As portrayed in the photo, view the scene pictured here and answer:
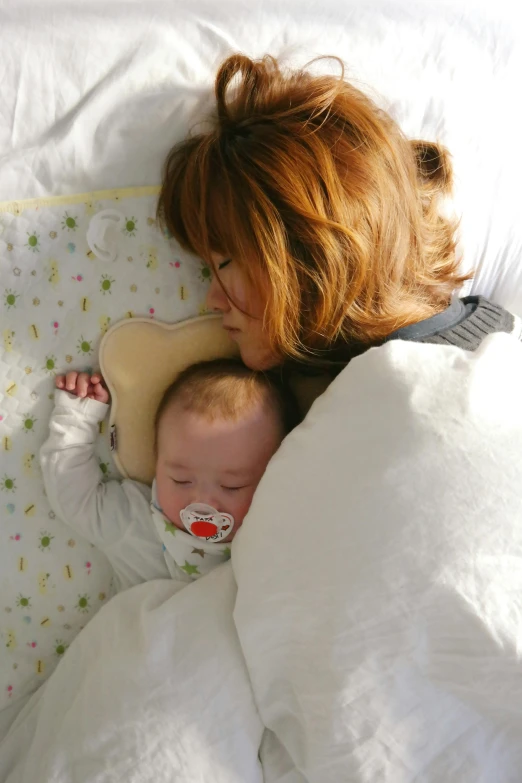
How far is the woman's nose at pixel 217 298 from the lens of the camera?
100 centimetres

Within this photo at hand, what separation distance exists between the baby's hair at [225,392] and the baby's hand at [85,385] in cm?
9

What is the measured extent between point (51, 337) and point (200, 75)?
458 millimetres

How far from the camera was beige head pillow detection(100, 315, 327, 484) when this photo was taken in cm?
102

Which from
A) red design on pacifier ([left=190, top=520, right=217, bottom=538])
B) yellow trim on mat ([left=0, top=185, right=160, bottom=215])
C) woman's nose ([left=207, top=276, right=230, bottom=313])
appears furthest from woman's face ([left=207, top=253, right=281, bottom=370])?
red design on pacifier ([left=190, top=520, right=217, bottom=538])

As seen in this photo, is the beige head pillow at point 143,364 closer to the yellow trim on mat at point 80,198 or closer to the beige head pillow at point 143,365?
the beige head pillow at point 143,365

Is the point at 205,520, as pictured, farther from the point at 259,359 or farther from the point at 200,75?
the point at 200,75

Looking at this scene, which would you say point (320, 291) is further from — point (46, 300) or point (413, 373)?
point (46, 300)

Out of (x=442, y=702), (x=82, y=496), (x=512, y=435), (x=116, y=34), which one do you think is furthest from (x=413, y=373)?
(x=116, y=34)

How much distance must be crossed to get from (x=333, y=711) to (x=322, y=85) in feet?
2.74

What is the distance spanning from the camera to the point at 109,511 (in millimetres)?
1045

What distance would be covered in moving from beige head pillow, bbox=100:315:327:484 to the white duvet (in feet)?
0.78

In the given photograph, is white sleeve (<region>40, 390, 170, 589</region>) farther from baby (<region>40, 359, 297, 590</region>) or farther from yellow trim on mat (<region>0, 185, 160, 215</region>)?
yellow trim on mat (<region>0, 185, 160, 215</region>)

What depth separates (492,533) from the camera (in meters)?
0.76

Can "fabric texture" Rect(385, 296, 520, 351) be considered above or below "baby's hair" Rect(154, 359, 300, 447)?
above
